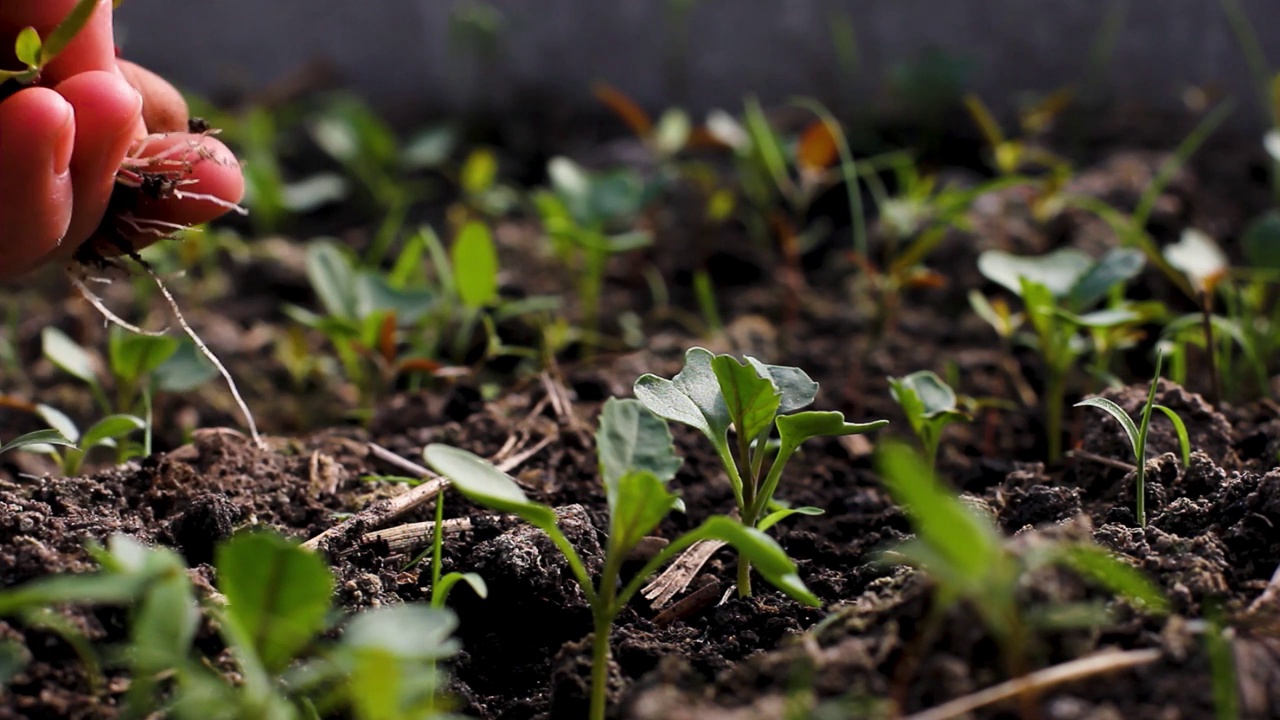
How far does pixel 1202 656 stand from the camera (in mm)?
774

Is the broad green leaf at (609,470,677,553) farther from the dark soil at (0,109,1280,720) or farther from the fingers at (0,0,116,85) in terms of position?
the fingers at (0,0,116,85)

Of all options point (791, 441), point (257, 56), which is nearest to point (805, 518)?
point (791, 441)

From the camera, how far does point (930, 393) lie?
3.99 feet

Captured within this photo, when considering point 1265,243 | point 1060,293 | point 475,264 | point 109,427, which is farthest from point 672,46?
point 109,427

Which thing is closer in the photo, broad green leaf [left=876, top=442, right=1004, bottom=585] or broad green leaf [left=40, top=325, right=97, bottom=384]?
broad green leaf [left=876, top=442, right=1004, bottom=585]

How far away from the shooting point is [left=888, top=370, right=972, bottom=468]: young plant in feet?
3.83

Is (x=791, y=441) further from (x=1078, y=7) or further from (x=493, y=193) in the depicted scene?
(x=1078, y=7)

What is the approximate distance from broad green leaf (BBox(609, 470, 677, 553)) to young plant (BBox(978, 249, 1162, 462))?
62 centimetres

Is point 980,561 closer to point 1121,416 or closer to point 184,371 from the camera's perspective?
point 1121,416

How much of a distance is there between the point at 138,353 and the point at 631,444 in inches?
28.6

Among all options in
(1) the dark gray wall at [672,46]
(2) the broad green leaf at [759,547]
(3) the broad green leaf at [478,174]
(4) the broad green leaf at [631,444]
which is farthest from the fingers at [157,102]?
(1) the dark gray wall at [672,46]

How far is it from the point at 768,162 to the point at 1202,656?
127 centimetres

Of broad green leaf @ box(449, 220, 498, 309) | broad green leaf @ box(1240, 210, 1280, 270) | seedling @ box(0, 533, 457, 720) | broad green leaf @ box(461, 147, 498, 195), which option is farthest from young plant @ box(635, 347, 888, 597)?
broad green leaf @ box(461, 147, 498, 195)

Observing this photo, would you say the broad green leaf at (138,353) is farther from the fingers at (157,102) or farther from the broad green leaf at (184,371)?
the fingers at (157,102)
